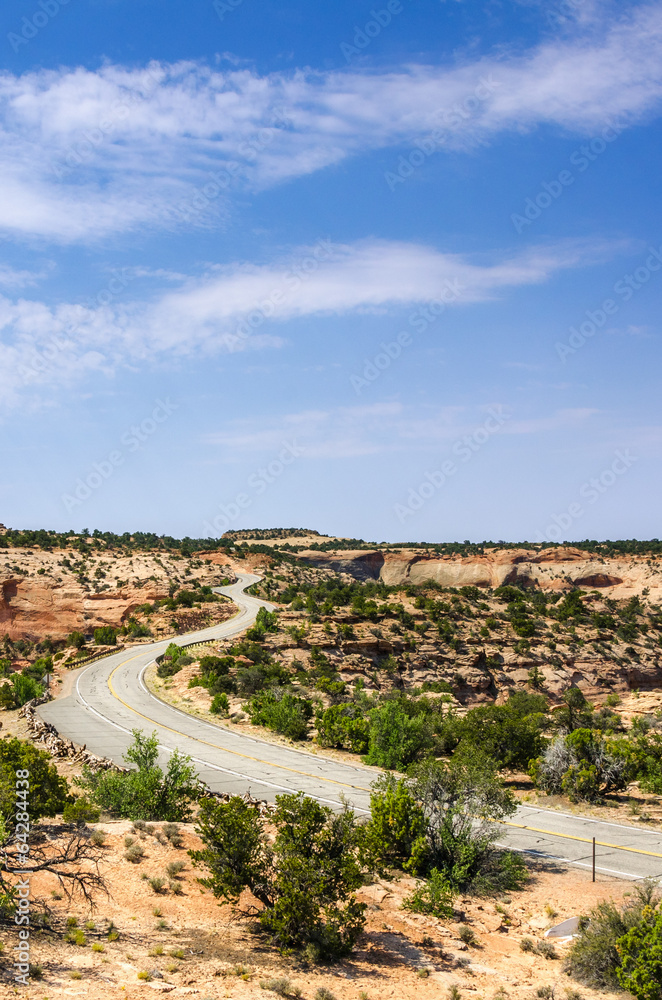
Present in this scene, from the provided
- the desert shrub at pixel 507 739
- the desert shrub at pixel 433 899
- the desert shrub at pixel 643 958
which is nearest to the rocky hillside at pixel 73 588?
the desert shrub at pixel 507 739

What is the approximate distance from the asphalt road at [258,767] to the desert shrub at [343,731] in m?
1.23

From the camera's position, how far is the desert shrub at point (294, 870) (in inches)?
386

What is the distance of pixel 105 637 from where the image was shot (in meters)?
52.1

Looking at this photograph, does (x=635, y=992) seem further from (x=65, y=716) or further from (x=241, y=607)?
(x=241, y=607)

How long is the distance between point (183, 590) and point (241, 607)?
556cm

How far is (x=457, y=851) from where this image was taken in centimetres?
1334

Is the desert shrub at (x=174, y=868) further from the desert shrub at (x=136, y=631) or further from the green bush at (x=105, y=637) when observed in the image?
the desert shrub at (x=136, y=631)

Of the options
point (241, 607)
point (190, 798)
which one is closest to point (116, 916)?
point (190, 798)

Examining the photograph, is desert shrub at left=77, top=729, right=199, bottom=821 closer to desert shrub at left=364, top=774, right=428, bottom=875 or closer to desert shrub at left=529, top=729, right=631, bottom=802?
desert shrub at left=364, top=774, right=428, bottom=875

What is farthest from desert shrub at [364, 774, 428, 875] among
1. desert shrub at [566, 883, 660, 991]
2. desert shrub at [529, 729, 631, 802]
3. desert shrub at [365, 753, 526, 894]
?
desert shrub at [529, 729, 631, 802]

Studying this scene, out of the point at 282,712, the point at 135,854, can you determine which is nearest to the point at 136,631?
the point at 282,712

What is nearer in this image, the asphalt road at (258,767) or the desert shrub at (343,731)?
the asphalt road at (258,767)

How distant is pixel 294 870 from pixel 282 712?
694 inches

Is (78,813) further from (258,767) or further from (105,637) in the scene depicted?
(105,637)
